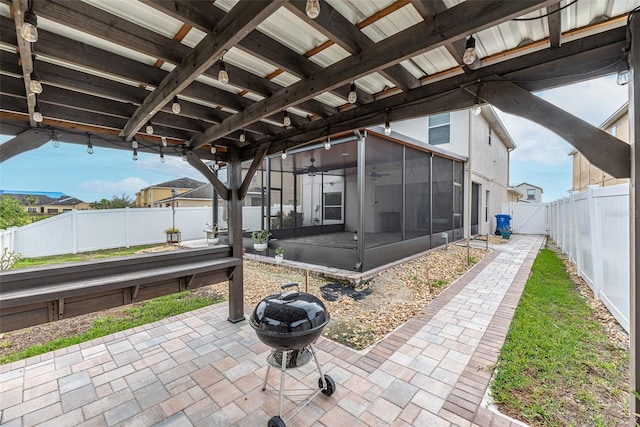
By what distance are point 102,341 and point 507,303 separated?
225 inches

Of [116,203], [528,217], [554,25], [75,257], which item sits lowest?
[75,257]

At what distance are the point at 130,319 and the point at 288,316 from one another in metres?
3.41

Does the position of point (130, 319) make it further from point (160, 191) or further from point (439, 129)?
point (160, 191)

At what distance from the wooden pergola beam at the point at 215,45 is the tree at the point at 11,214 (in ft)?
27.6

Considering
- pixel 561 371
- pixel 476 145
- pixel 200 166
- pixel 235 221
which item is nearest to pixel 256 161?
pixel 200 166

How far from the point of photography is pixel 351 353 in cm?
293

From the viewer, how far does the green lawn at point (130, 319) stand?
3088 millimetres

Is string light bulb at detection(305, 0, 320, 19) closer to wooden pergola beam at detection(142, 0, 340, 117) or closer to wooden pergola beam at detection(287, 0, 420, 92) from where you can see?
wooden pergola beam at detection(287, 0, 420, 92)

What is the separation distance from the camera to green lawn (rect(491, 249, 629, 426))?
6.82ft

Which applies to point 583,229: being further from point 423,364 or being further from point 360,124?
point 360,124

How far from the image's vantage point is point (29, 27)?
1.23m

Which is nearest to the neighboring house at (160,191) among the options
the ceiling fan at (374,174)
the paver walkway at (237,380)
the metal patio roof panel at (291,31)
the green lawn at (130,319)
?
the green lawn at (130,319)

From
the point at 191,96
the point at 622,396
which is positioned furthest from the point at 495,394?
the point at 191,96

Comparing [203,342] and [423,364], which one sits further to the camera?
[203,342]
